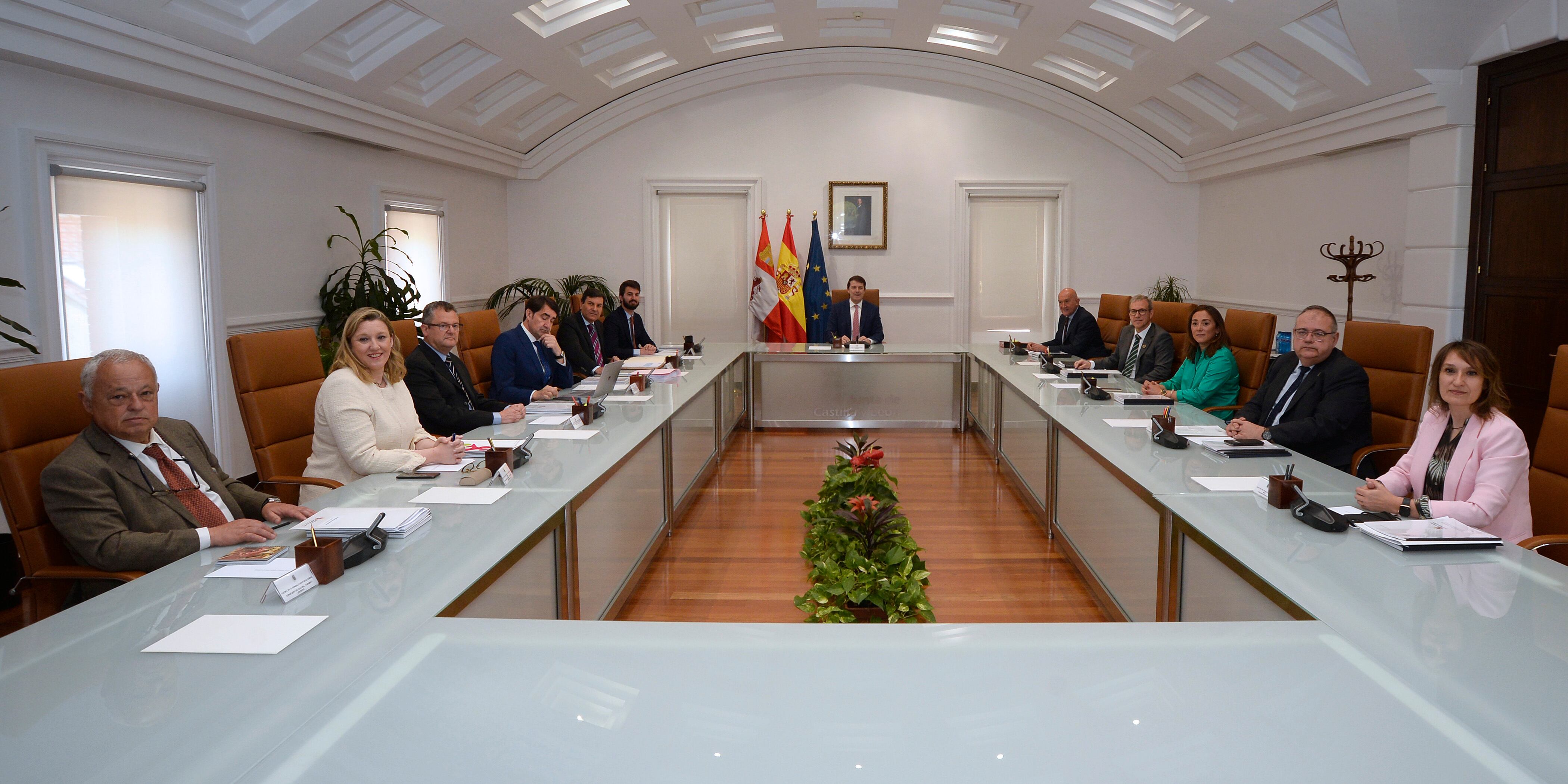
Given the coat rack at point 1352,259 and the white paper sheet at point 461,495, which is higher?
the coat rack at point 1352,259

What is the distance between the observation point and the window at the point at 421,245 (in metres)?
7.34

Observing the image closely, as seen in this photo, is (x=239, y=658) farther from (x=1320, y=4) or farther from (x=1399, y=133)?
(x=1399, y=133)

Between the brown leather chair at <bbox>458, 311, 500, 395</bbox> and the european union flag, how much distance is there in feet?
13.7

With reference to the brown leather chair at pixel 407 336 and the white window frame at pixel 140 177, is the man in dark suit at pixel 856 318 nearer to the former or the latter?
the brown leather chair at pixel 407 336

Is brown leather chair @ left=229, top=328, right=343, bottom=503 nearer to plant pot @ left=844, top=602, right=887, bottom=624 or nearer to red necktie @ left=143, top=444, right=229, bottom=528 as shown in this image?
red necktie @ left=143, top=444, right=229, bottom=528

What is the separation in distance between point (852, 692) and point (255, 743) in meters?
0.83

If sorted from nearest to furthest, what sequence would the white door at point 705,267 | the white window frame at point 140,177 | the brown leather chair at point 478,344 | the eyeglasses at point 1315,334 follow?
the eyeglasses at point 1315,334 < the white window frame at point 140,177 < the brown leather chair at point 478,344 < the white door at point 705,267

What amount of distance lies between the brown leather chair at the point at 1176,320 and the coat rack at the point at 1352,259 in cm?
133

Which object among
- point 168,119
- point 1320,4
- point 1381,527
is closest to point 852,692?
point 1381,527

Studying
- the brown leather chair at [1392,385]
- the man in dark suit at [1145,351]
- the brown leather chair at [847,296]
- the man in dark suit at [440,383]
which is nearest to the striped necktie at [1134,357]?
the man in dark suit at [1145,351]

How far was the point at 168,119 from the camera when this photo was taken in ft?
16.1

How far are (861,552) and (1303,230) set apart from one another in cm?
584

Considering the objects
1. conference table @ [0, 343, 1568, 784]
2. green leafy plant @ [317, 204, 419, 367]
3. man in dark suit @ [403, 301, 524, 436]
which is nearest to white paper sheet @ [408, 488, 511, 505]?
conference table @ [0, 343, 1568, 784]

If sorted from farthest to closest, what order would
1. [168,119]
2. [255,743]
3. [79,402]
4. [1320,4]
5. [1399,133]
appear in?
[1399,133], [1320,4], [168,119], [79,402], [255,743]
